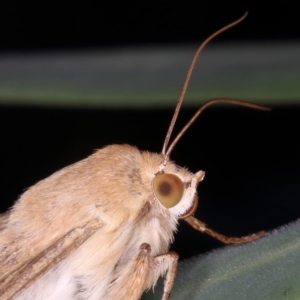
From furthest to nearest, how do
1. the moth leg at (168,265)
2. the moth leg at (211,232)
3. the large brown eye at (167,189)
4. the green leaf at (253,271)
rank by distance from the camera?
the moth leg at (211,232) < the large brown eye at (167,189) < the moth leg at (168,265) < the green leaf at (253,271)

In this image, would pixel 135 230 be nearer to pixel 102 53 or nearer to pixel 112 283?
pixel 112 283

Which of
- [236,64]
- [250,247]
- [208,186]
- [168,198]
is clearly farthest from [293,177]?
[250,247]

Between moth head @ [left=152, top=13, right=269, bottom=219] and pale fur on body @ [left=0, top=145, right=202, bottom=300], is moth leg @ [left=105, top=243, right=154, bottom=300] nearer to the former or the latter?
pale fur on body @ [left=0, top=145, right=202, bottom=300]

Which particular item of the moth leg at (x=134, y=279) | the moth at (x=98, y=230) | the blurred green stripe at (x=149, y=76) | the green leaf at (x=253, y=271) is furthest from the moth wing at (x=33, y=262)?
the blurred green stripe at (x=149, y=76)

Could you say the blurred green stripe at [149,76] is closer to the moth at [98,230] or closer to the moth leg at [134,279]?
the moth at [98,230]

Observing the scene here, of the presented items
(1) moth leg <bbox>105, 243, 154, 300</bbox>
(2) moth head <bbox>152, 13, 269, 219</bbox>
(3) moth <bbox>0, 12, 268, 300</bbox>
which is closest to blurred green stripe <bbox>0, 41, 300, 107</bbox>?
(2) moth head <bbox>152, 13, 269, 219</bbox>
